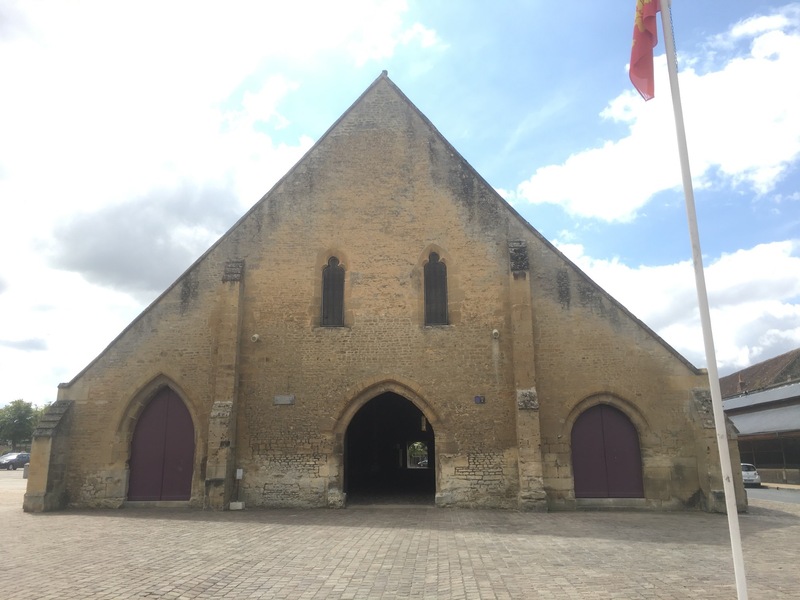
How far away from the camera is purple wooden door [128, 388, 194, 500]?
631 inches

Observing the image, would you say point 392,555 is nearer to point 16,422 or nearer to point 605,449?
point 605,449

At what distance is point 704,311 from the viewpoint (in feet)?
20.4

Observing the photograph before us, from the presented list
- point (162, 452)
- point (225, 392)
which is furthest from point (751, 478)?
point (162, 452)

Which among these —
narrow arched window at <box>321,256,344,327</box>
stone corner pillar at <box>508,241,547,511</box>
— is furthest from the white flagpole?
narrow arched window at <box>321,256,344,327</box>

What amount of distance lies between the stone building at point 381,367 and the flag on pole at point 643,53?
9045 millimetres

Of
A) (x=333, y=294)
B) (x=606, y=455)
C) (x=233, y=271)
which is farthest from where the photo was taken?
(x=333, y=294)

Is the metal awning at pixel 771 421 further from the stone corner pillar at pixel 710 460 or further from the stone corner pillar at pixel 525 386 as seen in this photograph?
the stone corner pillar at pixel 525 386

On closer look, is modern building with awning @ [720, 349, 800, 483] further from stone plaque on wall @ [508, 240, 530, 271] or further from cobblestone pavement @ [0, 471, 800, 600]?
cobblestone pavement @ [0, 471, 800, 600]

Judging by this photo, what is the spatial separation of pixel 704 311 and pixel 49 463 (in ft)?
54.4

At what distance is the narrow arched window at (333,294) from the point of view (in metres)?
16.9

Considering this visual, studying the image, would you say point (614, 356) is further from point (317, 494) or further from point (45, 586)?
point (45, 586)

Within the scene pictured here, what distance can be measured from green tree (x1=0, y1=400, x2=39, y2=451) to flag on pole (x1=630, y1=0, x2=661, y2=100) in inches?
2925

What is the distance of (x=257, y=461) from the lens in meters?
15.7

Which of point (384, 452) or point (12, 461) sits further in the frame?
point (12, 461)
